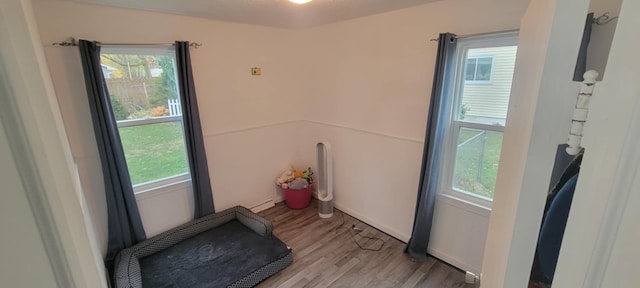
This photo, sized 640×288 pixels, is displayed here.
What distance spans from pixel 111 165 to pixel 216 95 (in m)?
1.17

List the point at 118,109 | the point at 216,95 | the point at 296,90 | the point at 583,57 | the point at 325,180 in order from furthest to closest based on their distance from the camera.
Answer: the point at 296,90
the point at 325,180
the point at 216,95
the point at 118,109
the point at 583,57

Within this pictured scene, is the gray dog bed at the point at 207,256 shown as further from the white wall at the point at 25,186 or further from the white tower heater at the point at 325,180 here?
the white wall at the point at 25,186

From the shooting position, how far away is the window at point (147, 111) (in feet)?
7.62

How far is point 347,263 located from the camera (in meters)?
2.50

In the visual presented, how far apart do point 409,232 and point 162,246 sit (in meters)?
2.54

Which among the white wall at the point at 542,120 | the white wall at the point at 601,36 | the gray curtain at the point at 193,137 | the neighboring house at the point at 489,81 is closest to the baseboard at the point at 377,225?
the neighboring house at the point at 489,81

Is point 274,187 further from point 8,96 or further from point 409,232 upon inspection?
point 8,96

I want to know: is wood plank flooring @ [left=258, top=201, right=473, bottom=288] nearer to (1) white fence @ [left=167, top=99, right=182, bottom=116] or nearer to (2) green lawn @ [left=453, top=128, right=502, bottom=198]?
(2) green lawn @ [left=453, top=128, right=502, bottom=198]

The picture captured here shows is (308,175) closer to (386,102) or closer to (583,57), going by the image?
(386,102)

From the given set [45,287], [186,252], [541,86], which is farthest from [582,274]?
[186,252]

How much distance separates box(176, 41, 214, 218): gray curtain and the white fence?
0.13m

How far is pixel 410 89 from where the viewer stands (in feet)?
7.95

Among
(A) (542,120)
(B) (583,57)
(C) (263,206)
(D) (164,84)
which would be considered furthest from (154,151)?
Answer: (B) (583,57)

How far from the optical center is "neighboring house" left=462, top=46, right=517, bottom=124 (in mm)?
1922
